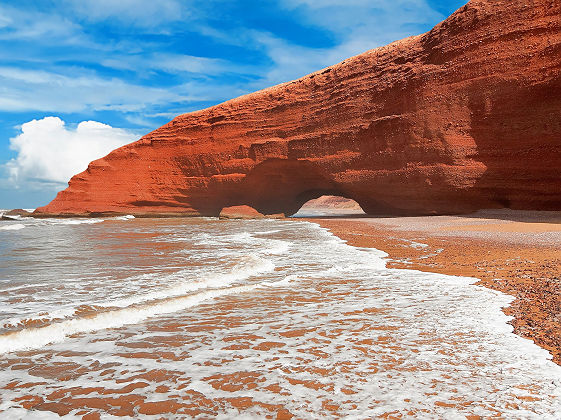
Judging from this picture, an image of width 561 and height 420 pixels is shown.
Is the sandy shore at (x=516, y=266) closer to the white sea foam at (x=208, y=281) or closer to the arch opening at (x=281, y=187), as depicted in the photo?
the white sea foam at (x=208, y=281)

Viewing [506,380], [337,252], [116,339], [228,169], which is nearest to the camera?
[506,380]

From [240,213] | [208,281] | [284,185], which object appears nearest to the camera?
[208,281]

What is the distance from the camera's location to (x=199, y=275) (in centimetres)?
620

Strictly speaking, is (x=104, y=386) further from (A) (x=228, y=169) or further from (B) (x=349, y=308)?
(A) (x=228, y=169)

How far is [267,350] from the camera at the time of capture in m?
3.04

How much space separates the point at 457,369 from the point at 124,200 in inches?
1547

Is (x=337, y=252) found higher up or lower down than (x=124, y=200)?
lower down

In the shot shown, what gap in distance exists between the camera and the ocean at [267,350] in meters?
2.19

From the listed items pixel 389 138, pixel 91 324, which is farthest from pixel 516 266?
pixel 389 138

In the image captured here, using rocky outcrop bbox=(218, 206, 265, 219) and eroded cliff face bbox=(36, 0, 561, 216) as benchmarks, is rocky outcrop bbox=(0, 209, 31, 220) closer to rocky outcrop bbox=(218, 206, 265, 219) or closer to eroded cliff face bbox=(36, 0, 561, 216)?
eroded cliff face bbox=(36, 0, 561, 216)

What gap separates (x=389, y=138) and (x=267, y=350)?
24.9m

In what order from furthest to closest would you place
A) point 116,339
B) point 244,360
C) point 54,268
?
point 54,268, point 116,339, point 244,360

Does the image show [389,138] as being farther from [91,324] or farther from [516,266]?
[91,324]

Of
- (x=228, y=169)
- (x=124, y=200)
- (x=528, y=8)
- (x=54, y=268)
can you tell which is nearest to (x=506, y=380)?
(x=54, y=268)
